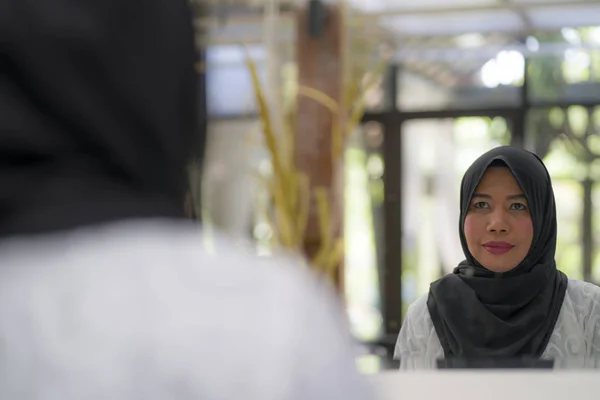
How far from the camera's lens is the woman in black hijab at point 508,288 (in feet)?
2.51

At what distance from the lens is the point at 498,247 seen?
0.78m

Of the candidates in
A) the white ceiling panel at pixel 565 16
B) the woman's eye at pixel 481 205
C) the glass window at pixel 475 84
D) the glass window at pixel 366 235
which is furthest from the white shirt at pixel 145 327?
the white ceiling panel at pixel 565 16

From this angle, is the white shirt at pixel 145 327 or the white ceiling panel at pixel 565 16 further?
the white ceiling panel at pixel 565 16

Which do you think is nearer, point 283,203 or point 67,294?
point 67,294

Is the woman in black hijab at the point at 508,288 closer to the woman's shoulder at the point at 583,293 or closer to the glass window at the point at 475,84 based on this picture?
the woman's shoulder at the point at 583,293

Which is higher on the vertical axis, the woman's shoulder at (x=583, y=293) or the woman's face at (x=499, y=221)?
the woman's face at (x=499, y=221)

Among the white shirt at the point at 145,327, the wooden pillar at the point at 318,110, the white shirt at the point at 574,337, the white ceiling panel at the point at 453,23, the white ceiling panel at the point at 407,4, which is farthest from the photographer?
the wooden pillar at the point at 318,110

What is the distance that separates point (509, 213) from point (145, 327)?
0.59 meters

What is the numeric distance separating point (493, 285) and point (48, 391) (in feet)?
2.12

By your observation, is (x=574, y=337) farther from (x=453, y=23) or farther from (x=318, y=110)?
(x=318, y=110)

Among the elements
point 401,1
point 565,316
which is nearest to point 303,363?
point 565,316

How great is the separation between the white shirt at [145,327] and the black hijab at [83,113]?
0.04 feet

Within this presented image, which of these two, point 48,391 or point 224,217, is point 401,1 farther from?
point 48,391

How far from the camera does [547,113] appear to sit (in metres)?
→ 1.02
